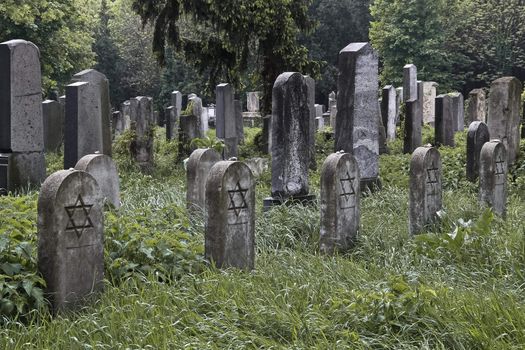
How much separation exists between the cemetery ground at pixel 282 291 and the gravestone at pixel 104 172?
29.0 inches

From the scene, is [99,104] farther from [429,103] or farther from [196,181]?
[429,103]

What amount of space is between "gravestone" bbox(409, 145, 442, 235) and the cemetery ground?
0.77 feet

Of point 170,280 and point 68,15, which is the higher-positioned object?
point 68,15

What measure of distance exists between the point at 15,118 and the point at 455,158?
26.9ft

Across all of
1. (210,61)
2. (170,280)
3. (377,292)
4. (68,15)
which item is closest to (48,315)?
(170,280)

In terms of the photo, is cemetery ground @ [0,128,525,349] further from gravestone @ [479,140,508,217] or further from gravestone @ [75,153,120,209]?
gravestone @ [479,140,508,217]

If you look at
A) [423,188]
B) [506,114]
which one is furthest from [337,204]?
[506,114]

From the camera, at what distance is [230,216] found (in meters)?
7.79

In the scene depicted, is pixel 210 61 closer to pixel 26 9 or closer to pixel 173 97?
pixel 173 97

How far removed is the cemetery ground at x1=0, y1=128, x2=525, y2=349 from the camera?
18.2 feet

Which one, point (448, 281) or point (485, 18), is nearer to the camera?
point (448, 281)

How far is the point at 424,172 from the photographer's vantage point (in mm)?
9883

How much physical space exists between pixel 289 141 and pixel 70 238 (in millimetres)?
5509

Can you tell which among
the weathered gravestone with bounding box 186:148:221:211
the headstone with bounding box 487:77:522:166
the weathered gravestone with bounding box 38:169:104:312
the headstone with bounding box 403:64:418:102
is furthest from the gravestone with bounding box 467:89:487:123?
the weathered gravestone with bounding box 38:169:104:312
